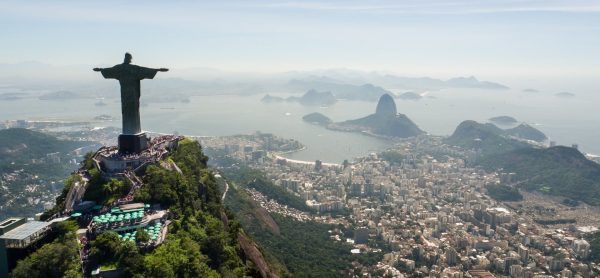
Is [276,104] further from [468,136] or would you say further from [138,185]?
[138,185]

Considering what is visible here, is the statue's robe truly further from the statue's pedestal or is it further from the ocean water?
the ocean water

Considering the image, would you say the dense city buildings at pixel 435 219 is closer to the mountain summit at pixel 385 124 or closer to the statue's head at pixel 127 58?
the statue's head at pixel 127 58

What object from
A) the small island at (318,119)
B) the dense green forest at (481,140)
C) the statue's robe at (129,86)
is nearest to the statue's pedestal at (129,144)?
the statue's robe at (129,86)

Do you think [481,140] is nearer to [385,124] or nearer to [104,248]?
[385,124]

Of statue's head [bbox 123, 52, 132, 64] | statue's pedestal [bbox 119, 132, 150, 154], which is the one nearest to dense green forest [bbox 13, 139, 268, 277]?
statue's pedestal [bbox 119, 132, 150, 154]

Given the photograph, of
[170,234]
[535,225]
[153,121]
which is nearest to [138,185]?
[170,234]

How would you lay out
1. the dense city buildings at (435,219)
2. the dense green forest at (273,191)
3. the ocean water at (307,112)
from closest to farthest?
the dense city buildings at (435,219)
the dense green forest at (273,191)
the ocean water at (307,112)

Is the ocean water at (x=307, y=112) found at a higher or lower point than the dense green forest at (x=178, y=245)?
lower
